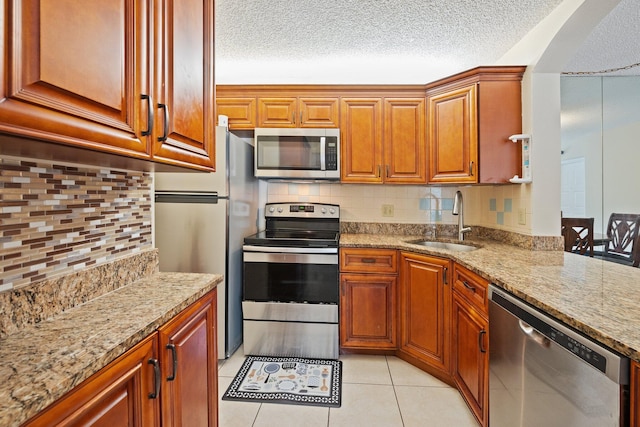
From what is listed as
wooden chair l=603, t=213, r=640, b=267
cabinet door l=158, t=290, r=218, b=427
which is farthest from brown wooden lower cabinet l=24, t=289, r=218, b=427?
wooden chair l=603, t=213, r=640, b=267

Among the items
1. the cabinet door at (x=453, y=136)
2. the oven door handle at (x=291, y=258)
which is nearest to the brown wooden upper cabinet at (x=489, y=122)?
the cabinet door at (x=453, y=136)

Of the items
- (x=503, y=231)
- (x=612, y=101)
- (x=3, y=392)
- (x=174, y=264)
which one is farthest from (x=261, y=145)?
(x=612, y=101)

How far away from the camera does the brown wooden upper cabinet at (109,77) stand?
0.56 meters

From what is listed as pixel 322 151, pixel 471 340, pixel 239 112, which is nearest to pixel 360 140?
pixel 322 151

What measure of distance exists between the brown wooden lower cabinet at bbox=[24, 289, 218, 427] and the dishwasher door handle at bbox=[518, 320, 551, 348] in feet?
3.95

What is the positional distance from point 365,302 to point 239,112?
6.15 ft

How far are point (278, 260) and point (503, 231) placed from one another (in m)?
1.72

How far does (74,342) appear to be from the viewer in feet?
2.40

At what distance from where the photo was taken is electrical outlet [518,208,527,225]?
2.15 m

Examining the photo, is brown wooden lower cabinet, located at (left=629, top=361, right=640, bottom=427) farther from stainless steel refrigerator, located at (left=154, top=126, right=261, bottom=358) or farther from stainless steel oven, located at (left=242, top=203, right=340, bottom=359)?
stainless steel refrigerator, located at (left=154, top=126, right=261, bottom=358)

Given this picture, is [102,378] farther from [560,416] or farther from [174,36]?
[560,416]

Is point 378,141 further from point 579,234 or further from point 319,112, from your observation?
point 579,234

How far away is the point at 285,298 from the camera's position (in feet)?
7.64

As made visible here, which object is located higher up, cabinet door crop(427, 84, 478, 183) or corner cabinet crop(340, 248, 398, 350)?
cabinet door crop(427, 84, 478, 183)
